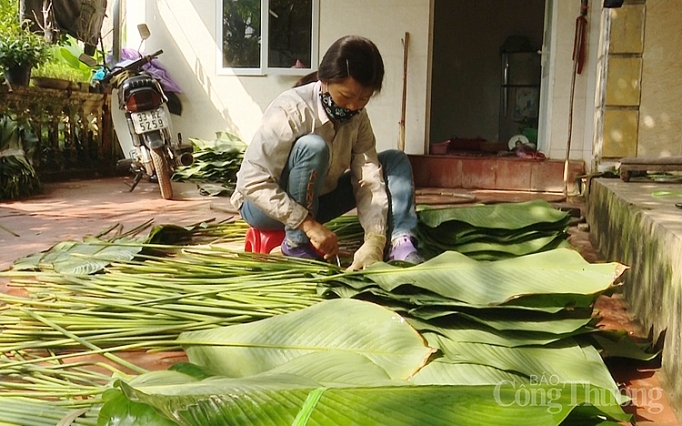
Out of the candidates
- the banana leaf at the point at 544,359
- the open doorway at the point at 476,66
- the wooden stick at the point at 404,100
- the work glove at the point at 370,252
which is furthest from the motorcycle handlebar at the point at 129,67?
the open doorway at the point at 476,66

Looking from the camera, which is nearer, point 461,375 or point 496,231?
point 461,375

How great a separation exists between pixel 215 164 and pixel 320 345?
4.77 metres

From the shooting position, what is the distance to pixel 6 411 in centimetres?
110

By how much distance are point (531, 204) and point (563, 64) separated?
3739 millimetres

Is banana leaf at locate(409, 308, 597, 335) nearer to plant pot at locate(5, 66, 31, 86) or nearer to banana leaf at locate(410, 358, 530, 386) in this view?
banana leaf at locate(410, 358, 530, 386)

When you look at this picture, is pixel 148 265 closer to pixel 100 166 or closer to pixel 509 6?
pixel 100 166

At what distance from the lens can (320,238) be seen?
84.6 inches

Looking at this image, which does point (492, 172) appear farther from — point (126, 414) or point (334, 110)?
point (126, 414)

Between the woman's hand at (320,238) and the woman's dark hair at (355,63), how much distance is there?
465 mm

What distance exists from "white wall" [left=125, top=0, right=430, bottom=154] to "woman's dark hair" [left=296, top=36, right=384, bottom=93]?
3861mm

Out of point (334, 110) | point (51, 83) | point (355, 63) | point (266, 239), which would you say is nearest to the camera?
point (355, 63)

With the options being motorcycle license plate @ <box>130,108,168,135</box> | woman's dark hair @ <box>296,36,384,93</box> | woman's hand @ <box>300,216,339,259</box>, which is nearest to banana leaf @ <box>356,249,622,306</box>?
woman's hand @ <box>300,216,339,259</box>

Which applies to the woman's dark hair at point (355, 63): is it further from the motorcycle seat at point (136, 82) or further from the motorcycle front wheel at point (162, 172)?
the motorcycle seat at point (136, 82)

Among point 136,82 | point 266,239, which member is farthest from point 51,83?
point 266,239
